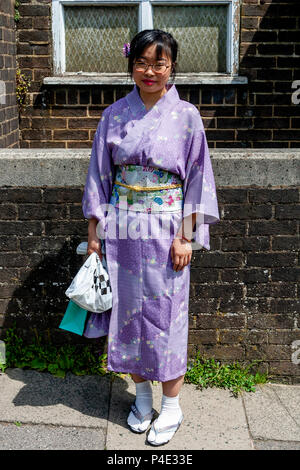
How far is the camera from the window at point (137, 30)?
5819 mm

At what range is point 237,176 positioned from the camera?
3.63 m

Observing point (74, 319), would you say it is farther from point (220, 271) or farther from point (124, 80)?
point (124, 80)

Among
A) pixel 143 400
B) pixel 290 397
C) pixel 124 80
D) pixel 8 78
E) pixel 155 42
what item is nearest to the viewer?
pixel 155 42

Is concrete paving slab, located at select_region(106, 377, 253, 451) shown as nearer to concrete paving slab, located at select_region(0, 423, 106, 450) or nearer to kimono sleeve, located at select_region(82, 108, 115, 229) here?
concrete paving slab, located at select_region(0, 423, 106, 450)

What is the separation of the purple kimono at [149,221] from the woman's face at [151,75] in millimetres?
98

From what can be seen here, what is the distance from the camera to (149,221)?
3.05 metres

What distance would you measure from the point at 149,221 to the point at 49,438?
130 centimetres

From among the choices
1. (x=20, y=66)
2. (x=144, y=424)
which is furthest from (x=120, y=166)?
(x=20, y=66)

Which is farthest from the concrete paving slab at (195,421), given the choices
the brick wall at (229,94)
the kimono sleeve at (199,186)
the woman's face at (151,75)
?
the brick wall at (229,94)

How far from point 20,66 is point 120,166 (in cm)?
329

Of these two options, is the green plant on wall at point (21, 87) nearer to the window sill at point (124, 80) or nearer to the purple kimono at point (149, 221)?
the window sill at point (124, 80)

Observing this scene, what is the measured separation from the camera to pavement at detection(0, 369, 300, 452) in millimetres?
3188

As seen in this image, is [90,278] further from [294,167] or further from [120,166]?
[294,167]

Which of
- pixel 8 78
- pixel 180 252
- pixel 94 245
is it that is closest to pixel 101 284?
pixel 94 245
